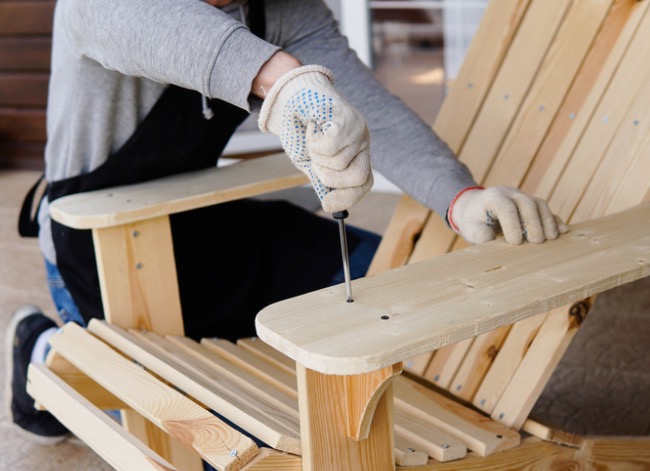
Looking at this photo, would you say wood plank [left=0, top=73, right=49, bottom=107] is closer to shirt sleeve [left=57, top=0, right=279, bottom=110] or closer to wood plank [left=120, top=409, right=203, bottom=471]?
wood plank [left=120, top=409, right=203, bottom=471]

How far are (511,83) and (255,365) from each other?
77cm

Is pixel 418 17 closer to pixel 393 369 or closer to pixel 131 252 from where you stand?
pixel 131 252

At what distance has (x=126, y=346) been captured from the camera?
144 cm

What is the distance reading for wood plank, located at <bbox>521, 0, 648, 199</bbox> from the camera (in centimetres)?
156

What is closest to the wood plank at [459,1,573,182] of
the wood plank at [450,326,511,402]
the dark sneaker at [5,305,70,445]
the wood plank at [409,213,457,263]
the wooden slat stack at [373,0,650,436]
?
the wooden slat stack at [373,0,650,436]

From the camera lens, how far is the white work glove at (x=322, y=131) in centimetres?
96

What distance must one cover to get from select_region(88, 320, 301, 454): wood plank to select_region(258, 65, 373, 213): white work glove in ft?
1.00

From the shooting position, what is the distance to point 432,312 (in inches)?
37.8

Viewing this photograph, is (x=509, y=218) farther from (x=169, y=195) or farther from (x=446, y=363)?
(x=169, y=195)

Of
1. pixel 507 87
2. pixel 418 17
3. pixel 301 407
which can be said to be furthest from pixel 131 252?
pixel 418 17

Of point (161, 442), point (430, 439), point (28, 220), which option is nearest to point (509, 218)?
point (430, 439)

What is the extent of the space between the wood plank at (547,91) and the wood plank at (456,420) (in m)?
0.46

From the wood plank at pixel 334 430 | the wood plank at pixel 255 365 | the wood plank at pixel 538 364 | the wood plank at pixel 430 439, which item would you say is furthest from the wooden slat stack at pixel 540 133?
the wood plank at pixel 334 430

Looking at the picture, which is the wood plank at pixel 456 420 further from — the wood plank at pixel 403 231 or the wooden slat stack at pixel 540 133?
the wood plank at pixel 403 231
